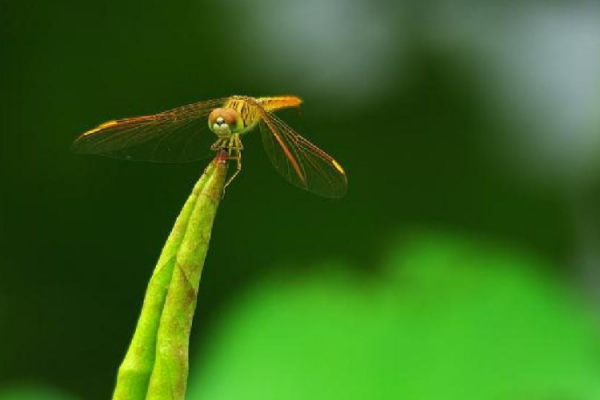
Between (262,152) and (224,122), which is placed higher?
(262,152)

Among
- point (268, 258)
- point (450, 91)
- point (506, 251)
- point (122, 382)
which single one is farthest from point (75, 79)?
point (122, 382)

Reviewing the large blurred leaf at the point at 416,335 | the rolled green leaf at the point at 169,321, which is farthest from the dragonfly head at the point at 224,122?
the large blurred leaf at the point at 416,335

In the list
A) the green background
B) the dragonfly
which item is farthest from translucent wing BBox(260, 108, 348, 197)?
the green background

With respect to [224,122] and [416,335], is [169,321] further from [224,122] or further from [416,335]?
[416,335]

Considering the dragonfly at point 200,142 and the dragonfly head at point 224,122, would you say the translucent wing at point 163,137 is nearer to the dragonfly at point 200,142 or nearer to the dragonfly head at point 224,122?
the dragonfly at point 200,142

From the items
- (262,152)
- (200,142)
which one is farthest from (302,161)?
(262,152)

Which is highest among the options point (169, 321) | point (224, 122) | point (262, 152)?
point (262, 152)

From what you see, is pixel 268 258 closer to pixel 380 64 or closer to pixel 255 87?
pixel 255 87

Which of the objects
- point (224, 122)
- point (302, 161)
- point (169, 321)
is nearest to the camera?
point (169, 321)
